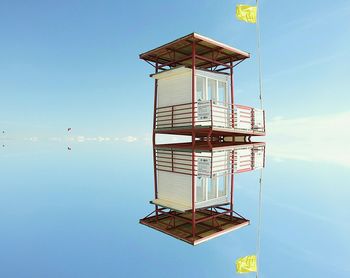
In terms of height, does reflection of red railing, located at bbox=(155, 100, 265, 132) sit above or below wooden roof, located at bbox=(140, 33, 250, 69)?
below

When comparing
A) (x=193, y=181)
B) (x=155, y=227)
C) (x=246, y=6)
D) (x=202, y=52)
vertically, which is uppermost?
(x=246, y=6)

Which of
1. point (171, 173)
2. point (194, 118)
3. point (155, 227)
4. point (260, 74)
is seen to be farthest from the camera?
point (260, 74)

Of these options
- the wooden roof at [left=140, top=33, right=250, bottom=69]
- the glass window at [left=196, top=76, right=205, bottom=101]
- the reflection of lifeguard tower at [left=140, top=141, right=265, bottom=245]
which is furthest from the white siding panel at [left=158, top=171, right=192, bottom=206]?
the wooden roof at [left=140, top=33, right=250, bottom=69]

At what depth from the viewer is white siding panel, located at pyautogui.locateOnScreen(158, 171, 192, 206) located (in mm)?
15898

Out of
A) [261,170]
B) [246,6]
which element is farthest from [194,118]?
[246,6]

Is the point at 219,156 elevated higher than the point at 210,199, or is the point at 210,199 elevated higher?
the point at 219,156

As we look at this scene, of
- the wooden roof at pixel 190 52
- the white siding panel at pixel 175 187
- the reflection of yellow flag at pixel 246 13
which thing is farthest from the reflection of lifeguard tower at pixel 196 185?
the reflection of yellow flag at pixel 246 13

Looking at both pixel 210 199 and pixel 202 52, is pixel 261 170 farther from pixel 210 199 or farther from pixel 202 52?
pixel 202 52

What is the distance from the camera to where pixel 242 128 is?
665 inches

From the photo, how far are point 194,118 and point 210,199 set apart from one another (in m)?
5.65

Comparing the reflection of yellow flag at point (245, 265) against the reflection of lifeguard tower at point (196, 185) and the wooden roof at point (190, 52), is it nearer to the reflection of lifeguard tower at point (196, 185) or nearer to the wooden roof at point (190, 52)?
the reflection of lifeguard tower at point (196, 185)

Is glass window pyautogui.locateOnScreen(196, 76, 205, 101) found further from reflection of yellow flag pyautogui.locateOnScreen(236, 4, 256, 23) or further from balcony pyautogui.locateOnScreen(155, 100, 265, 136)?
reflection of yellow flag pyautogui.locateOnScreen(236, 4, 256, 23)

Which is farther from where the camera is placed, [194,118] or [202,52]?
[202,52]

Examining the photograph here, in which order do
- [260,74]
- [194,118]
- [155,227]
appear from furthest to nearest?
1. [260,74]
2. [155,227]
3. [194,118]
